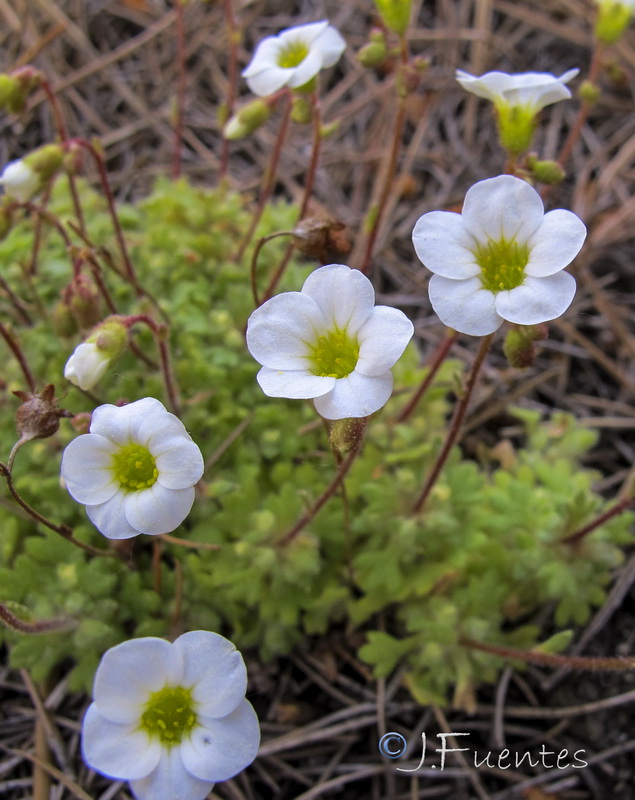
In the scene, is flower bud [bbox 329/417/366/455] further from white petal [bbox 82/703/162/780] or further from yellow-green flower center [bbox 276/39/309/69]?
yellow-green flower center [bbox 276/39/309/69]

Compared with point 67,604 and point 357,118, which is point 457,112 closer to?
point 357,118

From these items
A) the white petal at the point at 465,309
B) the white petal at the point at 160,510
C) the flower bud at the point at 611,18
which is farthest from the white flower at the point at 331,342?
the flower bud at the point at 611,18

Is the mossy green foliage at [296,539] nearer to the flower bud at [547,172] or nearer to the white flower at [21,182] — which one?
the white flower at [21,182]

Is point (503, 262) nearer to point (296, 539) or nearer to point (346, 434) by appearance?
point (346, 434)

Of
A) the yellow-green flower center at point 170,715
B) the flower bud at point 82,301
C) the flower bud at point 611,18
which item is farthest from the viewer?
the flower bud at point 611,18

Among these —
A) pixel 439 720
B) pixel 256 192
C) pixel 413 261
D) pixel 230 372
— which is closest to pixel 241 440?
pixel 230 372
